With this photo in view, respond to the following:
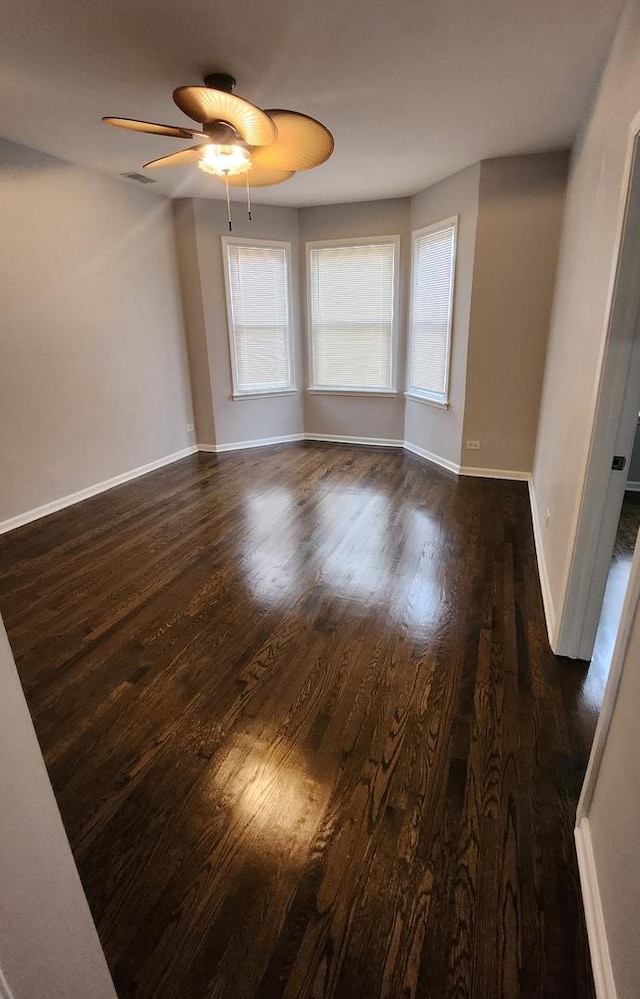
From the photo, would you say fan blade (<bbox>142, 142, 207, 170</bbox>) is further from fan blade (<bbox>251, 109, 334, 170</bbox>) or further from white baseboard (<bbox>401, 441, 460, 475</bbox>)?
white baseboard (<bbox>401, 441, 460, 475</bbox>)

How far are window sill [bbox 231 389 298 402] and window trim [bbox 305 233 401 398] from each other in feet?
0.90

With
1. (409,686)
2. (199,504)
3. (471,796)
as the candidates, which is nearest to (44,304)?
(199,504)

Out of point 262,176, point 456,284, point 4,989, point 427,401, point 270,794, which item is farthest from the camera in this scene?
point 427,401

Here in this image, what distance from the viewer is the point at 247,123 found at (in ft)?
7.38

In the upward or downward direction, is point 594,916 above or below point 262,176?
below

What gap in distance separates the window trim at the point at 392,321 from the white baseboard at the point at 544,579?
7.98 feet

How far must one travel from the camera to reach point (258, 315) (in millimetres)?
5543

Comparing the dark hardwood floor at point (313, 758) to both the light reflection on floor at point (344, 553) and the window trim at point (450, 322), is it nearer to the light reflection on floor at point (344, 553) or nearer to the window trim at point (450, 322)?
the light reflection on floor at point (344, 553)

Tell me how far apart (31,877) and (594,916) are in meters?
1.27

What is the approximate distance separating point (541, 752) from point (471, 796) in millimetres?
337

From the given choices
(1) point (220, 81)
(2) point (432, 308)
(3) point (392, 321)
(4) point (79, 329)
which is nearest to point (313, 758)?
(1) point (220, 81)

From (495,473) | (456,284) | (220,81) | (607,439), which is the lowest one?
(495,473)

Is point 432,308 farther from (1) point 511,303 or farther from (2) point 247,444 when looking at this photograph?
(2) point 247,444

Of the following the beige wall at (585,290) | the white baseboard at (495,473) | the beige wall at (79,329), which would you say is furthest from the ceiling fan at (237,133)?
the white baseboard at (495,473)
